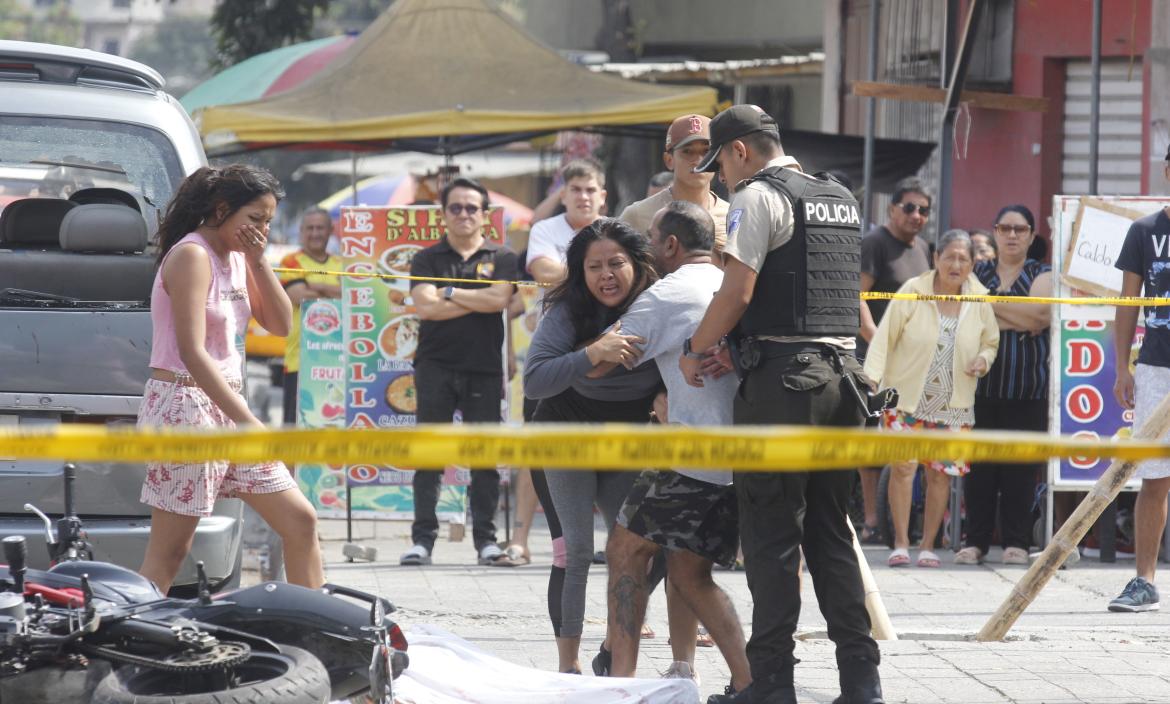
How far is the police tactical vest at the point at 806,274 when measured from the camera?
5391 millimetres

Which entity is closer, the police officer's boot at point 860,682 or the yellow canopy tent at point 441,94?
the police officer's boot at point 860,682

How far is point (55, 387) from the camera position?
6.01m

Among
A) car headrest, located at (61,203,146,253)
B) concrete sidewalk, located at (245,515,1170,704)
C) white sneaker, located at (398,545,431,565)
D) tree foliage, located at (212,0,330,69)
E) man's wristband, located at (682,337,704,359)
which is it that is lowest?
white sneaker, located at (398,545,431,565)

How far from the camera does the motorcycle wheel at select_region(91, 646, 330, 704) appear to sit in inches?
156

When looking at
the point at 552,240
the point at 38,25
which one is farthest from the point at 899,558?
the point at 38,25

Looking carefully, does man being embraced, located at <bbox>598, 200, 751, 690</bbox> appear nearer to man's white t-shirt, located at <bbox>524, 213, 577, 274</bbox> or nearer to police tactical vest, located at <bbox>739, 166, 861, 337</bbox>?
police tactical vest, located at <bbox>739, 166, 861, 337</bbox>

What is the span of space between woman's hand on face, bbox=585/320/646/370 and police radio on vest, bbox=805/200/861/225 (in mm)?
712

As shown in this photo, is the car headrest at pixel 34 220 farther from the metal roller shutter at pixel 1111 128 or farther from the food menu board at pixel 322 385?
the metal roller shutter at pixel 1111 128

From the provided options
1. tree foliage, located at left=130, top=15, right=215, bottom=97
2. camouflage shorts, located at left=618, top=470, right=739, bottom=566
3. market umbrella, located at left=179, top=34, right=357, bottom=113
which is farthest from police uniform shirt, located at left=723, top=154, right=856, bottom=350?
tree foliage, located at left=130, top=15, right=215, bottom=97

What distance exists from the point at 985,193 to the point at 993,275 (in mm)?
3781

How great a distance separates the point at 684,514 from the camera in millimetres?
5512

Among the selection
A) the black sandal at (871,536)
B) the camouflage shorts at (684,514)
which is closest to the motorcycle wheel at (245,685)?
the camouflage shorts at (684,514)

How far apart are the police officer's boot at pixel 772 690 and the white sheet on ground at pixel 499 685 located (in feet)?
0.59

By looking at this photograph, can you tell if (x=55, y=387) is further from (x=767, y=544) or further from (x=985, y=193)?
(x=985, y=193)
